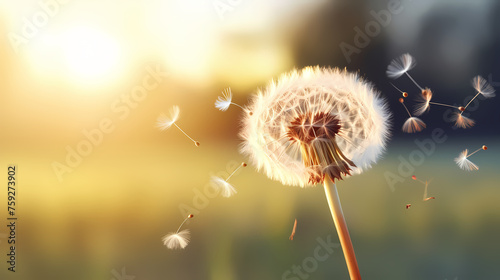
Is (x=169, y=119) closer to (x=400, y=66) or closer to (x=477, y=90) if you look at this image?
(x=400, y=66)

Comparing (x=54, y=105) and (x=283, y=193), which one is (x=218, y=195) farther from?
(x=54, y=105)

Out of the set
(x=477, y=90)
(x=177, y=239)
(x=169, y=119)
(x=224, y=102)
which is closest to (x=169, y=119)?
(x=169, y=119)

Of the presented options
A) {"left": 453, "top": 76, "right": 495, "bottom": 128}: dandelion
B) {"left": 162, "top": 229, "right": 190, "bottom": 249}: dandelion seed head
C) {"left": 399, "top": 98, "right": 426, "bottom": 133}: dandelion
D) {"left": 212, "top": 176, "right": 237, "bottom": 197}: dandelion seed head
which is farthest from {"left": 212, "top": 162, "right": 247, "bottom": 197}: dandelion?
{"left": 453, "top": 76, "right": 495, "bottom": 128}: dandelion

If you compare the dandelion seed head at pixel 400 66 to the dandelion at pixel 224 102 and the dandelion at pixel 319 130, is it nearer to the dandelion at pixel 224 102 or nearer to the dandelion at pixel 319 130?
the dandelion at pixel 319 130

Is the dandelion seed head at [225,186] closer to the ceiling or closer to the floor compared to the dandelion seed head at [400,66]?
closer to the floor

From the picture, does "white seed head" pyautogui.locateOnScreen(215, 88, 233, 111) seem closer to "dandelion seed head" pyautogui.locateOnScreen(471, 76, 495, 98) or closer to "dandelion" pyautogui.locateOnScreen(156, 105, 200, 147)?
Answer: "dandelion" pyautogui.locateOnScreen(156, 105, 200, 147)

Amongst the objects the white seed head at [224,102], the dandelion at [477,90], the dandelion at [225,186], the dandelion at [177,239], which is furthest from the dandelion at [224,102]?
the dandelion at [477,90]

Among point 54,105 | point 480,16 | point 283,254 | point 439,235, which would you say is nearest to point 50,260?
point 54,105
